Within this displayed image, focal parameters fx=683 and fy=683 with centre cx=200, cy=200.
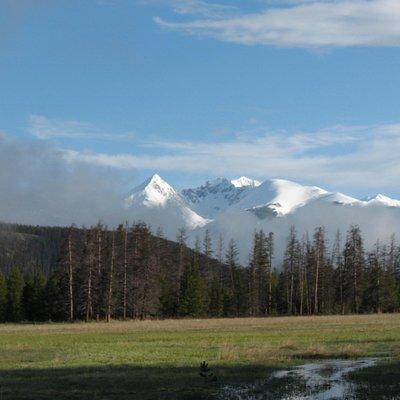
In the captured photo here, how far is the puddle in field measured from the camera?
818 inches

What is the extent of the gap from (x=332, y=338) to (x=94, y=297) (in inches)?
2163

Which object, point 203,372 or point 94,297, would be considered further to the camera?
point 94,297

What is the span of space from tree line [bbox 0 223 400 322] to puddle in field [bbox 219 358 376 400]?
215ft

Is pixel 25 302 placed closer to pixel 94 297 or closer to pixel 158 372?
pixel 94 297

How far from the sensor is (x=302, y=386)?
22766 millimetres

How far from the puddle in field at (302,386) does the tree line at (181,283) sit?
65.7m

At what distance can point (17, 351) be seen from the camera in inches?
1543

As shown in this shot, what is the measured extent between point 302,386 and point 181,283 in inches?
3448

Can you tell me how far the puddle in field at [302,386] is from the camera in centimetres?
2078

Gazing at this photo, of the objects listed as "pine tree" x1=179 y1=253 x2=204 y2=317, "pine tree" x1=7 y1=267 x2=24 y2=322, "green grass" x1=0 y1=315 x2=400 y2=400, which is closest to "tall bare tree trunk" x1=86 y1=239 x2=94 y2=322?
"pine tree" x1=7 y1=267 x2=24 y2=322

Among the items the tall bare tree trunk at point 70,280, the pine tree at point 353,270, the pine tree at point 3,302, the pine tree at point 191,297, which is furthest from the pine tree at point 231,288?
the pine tree at point 3,302

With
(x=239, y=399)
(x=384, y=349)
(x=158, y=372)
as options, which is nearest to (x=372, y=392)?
(x=239, y=399)

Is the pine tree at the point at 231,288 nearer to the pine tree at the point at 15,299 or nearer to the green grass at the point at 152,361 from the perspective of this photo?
the pine tree at the point at 15,299

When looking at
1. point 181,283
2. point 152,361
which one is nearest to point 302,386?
point 152,361
